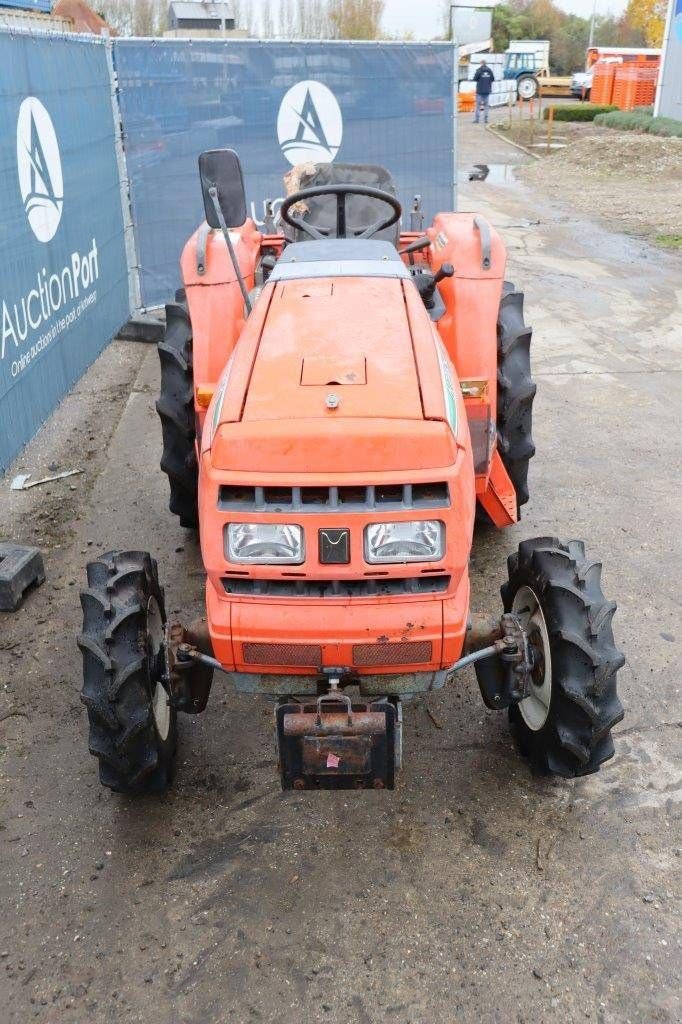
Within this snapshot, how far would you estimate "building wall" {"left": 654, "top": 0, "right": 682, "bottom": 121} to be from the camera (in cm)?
2358

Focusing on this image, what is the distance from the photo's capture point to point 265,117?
352 inches

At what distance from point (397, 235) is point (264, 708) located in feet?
8.75

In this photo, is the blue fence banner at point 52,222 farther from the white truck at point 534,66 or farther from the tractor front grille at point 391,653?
the white truck at point 534,66

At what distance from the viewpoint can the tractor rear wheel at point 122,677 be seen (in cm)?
282

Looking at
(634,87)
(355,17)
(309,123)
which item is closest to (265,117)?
(309,123)

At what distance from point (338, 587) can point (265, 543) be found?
9.7 inches

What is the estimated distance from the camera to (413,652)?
8.56 ft

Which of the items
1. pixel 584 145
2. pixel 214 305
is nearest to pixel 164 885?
pixel 214 305

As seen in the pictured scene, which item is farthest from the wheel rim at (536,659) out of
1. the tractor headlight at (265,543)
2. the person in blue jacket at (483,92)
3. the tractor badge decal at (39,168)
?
the person in blue jacket at (483,92)

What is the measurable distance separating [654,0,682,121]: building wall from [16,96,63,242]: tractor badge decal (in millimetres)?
21991

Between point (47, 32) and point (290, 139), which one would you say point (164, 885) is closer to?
point (47, 32)

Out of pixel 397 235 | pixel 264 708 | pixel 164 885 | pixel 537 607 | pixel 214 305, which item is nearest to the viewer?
pixel 164 885

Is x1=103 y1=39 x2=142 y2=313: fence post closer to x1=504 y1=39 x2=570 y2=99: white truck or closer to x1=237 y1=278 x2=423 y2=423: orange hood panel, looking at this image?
x1=237 y1=278 x2=423 y2=423: orange hood panel

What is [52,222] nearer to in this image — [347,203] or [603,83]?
[347,203]
